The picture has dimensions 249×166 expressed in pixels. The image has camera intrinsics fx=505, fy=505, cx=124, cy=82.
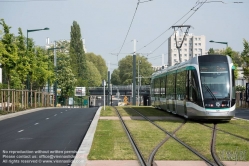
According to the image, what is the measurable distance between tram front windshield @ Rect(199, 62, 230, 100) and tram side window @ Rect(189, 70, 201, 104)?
12.9 inches

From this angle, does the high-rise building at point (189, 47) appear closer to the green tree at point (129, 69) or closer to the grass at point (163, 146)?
the green tree at point (129, 69)

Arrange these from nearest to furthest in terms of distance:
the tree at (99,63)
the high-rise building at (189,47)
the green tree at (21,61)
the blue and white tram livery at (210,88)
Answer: the blue and white tram livery at (210,88), the green tree at (21,61), the tree at (99,63), the high-rise building at (189,47)


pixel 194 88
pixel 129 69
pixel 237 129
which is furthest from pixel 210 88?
pixel 129 69

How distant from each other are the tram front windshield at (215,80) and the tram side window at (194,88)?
327mm

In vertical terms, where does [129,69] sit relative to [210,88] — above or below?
above

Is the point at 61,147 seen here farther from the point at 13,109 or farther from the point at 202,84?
the point at 13,109

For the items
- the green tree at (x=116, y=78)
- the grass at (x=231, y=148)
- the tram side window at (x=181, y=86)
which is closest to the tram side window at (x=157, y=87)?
the tram side window at (x=181, y=86)

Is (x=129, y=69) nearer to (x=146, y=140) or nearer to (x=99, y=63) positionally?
(x=99, y=63)

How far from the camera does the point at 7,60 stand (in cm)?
3812

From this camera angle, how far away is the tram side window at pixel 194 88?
24.4m

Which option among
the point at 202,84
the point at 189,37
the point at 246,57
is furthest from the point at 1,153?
the point at 189,37

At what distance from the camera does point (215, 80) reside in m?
24.2

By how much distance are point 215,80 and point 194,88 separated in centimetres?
114

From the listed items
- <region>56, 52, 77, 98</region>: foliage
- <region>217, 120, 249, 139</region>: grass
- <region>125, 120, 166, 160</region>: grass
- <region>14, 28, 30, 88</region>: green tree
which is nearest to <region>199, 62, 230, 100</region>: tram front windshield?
<region>217, 120, 249, 139</region>: grass
